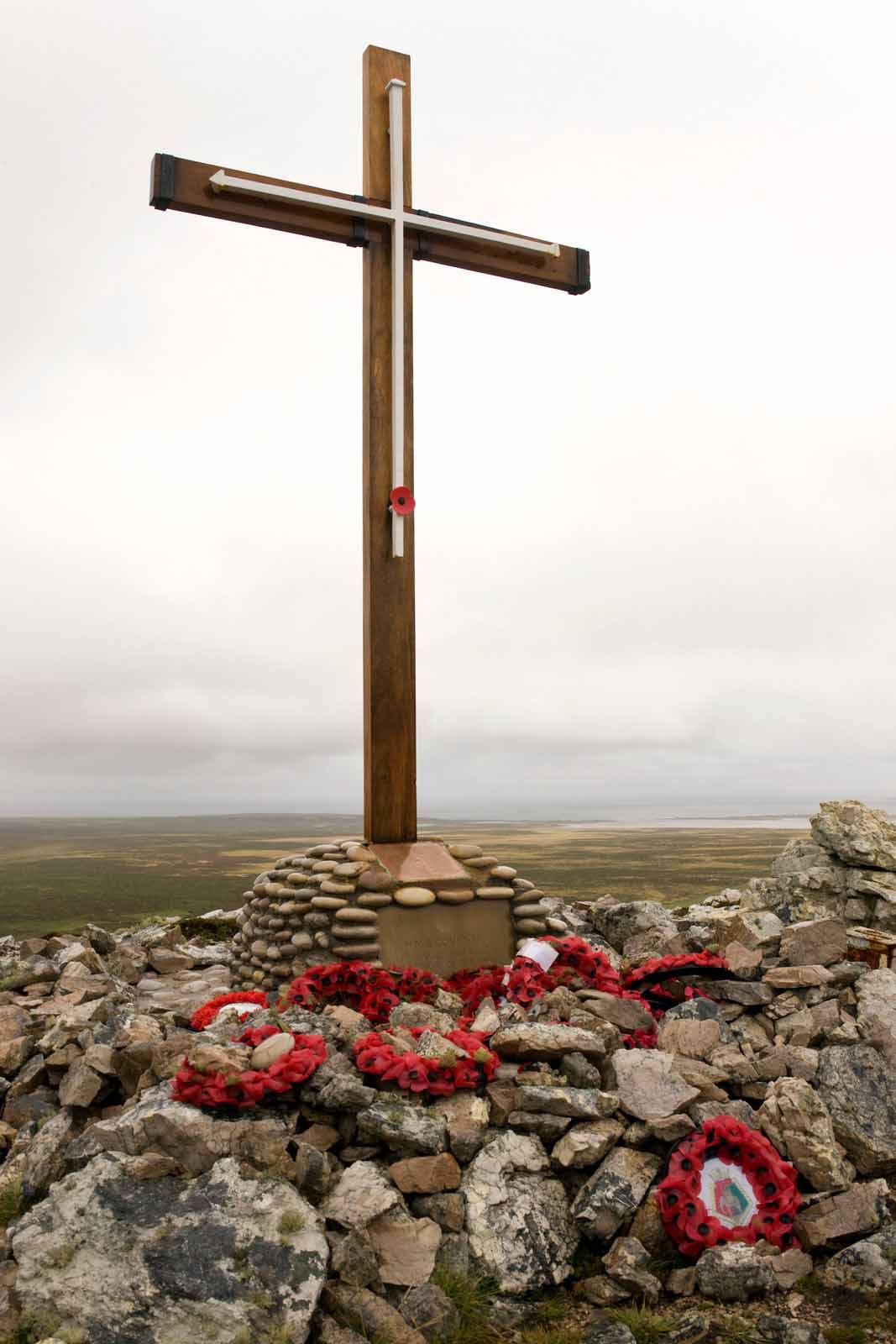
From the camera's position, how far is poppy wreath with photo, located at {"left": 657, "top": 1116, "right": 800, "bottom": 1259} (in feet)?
16.2

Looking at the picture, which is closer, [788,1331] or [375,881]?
[788,1331]

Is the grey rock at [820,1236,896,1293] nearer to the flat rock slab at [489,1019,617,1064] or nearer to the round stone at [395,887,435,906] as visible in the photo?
the flat rock slab at [489,1019,617,1064]

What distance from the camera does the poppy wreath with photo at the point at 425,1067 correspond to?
5480 millimetres

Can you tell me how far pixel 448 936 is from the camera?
8.27 meters

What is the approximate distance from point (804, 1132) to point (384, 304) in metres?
7.68

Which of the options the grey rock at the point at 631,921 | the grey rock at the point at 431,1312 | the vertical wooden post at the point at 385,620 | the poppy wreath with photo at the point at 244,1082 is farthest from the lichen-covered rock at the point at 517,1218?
the grey rock at the point at 631,921

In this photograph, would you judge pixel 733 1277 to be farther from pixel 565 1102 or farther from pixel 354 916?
pixel 354 916

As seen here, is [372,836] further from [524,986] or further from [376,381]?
[376,381]

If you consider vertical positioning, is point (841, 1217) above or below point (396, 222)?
below

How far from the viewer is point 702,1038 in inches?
247

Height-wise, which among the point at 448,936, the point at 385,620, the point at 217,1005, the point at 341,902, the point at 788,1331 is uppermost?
the point at 385,620

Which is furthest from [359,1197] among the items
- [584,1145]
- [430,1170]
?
[584,1145]

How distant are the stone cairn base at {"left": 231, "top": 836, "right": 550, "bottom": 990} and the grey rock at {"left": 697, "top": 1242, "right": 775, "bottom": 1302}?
3.65m

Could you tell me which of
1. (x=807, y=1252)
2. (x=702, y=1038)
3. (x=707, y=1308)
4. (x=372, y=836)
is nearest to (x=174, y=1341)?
(x=707, y=1308)
